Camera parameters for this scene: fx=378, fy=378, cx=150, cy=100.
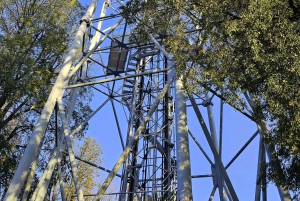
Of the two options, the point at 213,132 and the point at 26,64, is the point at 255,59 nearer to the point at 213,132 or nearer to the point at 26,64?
the point at 213,132

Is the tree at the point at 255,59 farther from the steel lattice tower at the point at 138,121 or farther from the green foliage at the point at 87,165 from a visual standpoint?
the green foliage at the point at 87,165

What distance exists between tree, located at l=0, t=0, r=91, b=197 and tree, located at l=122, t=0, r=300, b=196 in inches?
257

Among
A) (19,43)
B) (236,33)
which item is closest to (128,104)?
(19,43)

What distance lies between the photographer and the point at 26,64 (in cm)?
1304

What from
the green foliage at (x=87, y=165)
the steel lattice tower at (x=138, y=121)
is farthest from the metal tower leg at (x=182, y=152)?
the green foliage at (x=87, y=165)

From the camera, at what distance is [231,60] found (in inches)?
308

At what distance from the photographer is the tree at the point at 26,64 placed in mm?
12862

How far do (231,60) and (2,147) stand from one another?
331 inches

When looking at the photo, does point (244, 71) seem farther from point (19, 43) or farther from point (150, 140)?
point (19, 43)

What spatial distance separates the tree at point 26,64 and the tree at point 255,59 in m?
6.54

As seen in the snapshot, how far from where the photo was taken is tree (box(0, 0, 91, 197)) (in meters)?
Answer: 12.9

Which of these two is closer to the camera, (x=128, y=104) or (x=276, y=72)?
(x=276, y=72)

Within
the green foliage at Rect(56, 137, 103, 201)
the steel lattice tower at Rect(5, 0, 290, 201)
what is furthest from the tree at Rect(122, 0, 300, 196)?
the green foliage at Rect(56, 137, 103, 201)

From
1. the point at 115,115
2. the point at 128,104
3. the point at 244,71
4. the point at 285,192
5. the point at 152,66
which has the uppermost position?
the point at 152,66
